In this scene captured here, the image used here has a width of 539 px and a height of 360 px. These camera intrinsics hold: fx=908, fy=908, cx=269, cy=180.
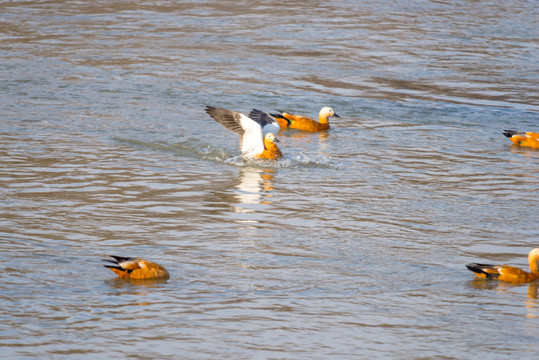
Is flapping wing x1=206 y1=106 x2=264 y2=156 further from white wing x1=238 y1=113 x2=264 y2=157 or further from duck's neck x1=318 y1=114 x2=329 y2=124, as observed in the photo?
duck's neck x1=318 y1=114 x2=329 y2=124

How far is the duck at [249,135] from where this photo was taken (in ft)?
43.3

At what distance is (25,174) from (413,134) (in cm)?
647

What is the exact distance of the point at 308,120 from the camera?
51.1 feet

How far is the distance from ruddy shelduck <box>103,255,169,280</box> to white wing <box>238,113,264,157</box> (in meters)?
5.38

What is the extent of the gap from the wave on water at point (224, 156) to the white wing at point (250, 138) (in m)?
0.15

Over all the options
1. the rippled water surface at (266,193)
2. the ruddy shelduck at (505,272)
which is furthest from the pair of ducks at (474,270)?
the rippled water surface at (266,193)

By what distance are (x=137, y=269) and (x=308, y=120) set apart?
8.07 m

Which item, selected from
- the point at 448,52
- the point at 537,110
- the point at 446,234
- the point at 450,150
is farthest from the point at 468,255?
the point at 448,52

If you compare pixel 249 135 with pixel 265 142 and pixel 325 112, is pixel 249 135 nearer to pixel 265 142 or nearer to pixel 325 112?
pixel 265 142

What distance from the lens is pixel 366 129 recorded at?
15.4 meters

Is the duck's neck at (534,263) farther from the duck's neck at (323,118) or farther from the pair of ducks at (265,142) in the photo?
the duck's neck at (323,118)

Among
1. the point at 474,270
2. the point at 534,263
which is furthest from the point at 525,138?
the point at 474,270

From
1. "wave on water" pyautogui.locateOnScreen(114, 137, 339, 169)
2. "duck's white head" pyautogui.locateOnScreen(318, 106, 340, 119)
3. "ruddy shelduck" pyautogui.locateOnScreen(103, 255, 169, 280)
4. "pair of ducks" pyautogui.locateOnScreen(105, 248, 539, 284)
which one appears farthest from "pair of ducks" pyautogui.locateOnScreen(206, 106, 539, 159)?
"ruddy shelduck" pyautogui.locateOnScreen(103, 255, 169, 280)

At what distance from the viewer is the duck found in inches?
520
